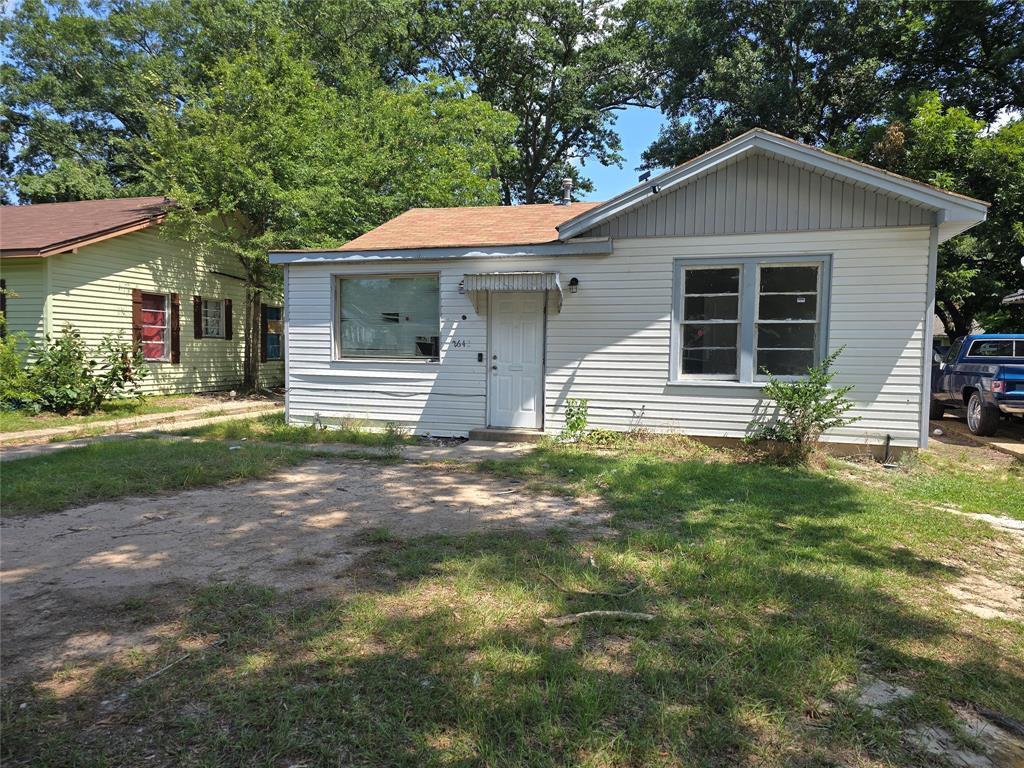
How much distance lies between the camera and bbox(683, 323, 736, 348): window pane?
8.23m

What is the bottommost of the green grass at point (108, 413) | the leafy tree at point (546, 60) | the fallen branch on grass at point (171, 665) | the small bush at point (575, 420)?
the fallen branch on grass at point (171, 665)

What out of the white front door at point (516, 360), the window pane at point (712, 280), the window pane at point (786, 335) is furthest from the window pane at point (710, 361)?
the white front door at point (516, 360)

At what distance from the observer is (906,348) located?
24.6 feet

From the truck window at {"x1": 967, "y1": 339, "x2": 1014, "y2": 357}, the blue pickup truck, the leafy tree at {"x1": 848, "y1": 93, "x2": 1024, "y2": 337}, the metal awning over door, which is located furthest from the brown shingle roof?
the leafy tree at {"x1": 848, "y1": 93, "x2": 1024, "y2": 337}

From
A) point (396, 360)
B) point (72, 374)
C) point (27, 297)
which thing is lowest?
point (72, 374)

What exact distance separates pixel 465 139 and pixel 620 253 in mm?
13606

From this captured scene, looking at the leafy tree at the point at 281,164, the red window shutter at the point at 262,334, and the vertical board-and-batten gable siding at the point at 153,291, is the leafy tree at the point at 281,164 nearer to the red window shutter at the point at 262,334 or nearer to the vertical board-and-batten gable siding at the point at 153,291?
the vertical board-and-batten gable siding at the point at 153,291

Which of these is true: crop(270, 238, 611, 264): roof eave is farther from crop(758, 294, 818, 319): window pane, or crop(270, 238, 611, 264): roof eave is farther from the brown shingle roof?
crop(758, 294, 818, 319): window pane

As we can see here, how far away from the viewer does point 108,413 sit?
1081 centimetres

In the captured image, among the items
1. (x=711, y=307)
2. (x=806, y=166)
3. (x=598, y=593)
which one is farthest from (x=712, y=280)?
(x=598, y=593)

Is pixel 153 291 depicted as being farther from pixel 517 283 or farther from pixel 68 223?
pixel 517 283

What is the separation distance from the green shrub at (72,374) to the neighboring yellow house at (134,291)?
877 mm

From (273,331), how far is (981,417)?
55.4ft

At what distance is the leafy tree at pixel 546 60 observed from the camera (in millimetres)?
24578
